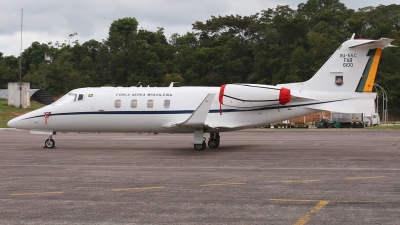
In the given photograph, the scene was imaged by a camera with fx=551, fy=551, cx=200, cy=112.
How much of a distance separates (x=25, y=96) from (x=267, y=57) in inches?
1433

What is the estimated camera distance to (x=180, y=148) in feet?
86.0

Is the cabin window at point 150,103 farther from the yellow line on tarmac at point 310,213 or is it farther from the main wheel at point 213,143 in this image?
the yellow line on tarmac at point 310,213

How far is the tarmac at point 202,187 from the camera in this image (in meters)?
10.7

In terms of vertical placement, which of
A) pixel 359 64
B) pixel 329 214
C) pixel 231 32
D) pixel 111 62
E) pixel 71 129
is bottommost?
pixel 329 214

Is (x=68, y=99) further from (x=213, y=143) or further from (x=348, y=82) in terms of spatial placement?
(x=348, y=82)

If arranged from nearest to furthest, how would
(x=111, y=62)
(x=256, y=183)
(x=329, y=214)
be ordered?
(x=329, y=214)
(x=256, y=183)
(x=111, y=62)

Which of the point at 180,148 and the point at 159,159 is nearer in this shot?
the point at 159,159

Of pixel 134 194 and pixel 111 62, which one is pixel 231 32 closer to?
pixel 111 62

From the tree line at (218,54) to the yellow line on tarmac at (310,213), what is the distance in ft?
210

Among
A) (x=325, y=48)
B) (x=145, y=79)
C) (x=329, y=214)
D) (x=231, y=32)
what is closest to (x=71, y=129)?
(x=329, y=214)

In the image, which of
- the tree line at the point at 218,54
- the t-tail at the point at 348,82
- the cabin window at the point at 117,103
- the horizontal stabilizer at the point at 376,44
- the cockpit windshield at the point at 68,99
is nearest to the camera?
the horizontal stabilizer at the point at 376,44

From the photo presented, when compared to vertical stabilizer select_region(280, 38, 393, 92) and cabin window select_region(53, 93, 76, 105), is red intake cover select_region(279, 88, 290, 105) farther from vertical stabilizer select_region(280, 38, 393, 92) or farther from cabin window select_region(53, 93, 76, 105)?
A: cabin window select_region(53, 93, 76, 105)

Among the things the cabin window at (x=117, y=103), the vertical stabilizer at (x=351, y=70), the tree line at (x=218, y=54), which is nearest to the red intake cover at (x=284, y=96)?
the vertical stabilizer at (x=351, y=70)

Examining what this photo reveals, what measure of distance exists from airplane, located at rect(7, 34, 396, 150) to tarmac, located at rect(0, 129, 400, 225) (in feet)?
6.13
